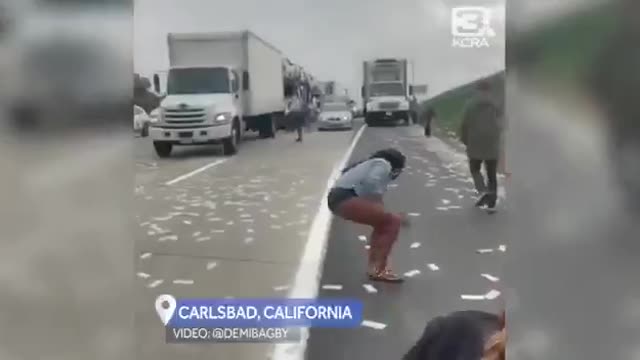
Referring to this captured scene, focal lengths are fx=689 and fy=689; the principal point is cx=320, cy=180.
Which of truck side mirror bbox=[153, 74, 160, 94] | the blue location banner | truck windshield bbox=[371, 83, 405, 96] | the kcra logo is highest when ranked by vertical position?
the kcra logo

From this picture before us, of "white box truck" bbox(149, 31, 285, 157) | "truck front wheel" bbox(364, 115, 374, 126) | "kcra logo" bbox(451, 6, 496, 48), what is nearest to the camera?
"kcra logo" bbox(451, 6, 496, 48)

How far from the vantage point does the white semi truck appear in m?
2.31

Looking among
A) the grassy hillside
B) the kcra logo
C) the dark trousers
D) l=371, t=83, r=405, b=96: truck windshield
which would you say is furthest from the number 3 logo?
the dark trousers

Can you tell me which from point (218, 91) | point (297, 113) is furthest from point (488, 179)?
point (218, 91)

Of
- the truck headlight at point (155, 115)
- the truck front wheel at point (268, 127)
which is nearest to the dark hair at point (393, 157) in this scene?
the truck front wheel at point (268, 127)

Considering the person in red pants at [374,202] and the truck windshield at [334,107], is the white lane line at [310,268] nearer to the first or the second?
the person in red pants at [374,202]

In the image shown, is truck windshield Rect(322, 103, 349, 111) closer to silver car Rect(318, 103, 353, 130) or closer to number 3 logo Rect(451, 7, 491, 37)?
silver car Rect(318, 103, 353, 130)

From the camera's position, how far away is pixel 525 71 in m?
2.27

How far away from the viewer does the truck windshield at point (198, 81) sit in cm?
228

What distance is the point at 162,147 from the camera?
233 cm

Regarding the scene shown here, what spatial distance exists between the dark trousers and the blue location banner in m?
0.55

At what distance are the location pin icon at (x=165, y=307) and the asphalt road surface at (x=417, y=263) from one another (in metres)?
0.46

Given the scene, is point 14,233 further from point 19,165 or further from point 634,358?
point 634,358

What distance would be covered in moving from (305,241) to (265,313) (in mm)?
265
